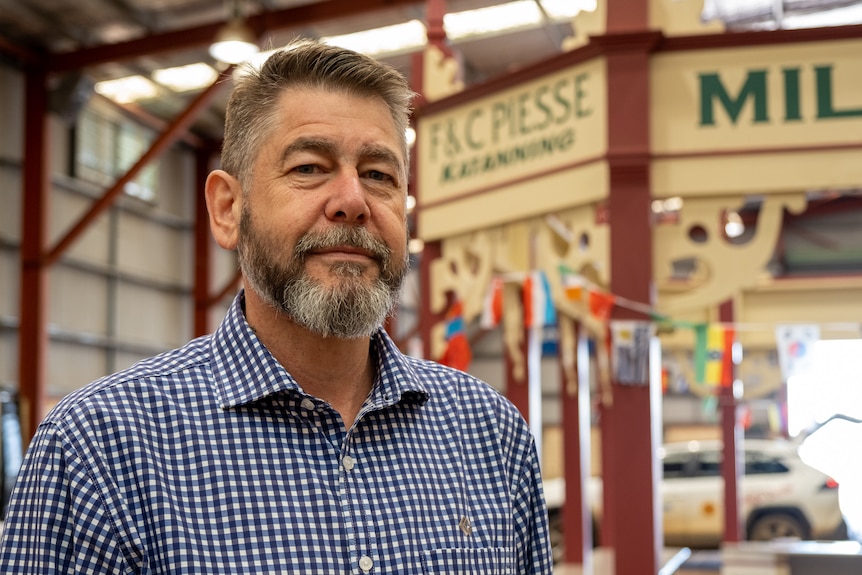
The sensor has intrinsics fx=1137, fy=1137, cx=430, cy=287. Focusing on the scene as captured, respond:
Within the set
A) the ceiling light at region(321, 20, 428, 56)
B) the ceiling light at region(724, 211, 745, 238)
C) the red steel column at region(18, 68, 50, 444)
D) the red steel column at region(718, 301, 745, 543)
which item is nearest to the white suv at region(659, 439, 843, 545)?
the ceiling light at region(724, 211, 745, 238)

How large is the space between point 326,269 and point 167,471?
0.38 metres

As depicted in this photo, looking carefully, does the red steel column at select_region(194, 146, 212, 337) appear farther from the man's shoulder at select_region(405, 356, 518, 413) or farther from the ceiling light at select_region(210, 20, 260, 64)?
the man's shoulder at select_region(405, 356, 518, 413)

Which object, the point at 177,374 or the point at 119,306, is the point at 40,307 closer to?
the point at 119,306

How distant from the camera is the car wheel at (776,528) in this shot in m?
14.4

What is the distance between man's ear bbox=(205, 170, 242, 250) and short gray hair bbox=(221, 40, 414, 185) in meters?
0.02

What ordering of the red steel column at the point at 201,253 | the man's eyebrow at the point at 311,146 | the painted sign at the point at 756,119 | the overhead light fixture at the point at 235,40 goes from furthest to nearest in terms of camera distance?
1. the red steel column at the point at 201,253
2. the overhead light fixture at the point at 235,40
3. the painted sign at the point at 756,119
4. the man's eyebrow at the point at 311,146

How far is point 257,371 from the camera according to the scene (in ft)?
5.62

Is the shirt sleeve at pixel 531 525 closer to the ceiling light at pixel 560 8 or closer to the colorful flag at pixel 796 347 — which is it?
the colorful flag at pixel 796 347

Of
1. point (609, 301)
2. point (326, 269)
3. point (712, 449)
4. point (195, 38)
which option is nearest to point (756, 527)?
point (712, 449)

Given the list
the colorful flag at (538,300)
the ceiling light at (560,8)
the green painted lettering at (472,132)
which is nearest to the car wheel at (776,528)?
the ceiling light at (560,8)

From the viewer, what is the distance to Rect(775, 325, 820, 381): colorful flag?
7070 mm

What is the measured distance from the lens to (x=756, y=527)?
47.7 feet

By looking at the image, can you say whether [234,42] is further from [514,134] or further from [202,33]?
[514,134]

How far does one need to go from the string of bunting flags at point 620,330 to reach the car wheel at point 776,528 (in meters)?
6.15
